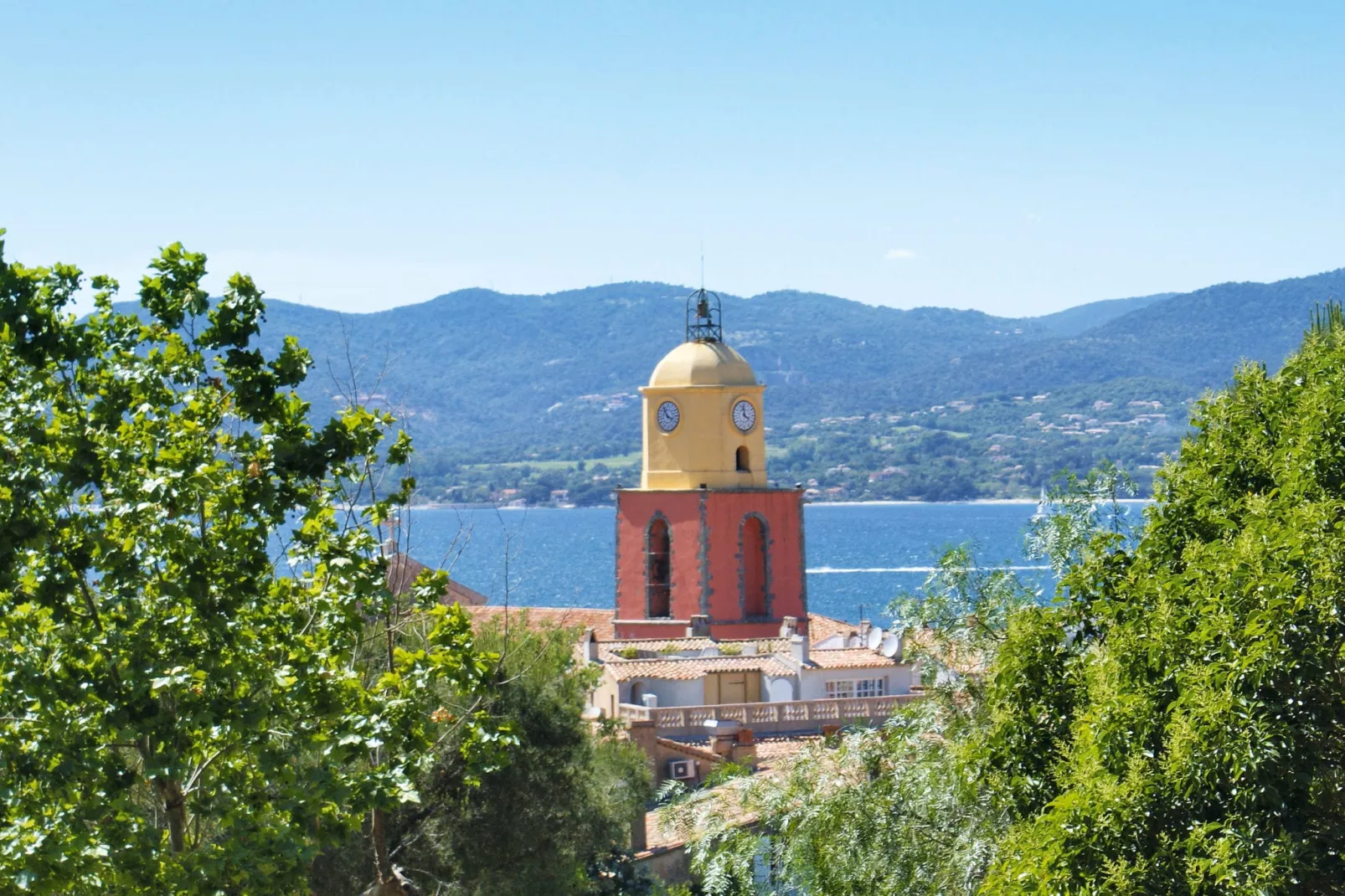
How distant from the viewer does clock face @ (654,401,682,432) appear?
114 feet

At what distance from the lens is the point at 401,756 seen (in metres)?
10.9

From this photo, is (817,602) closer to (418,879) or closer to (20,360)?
(418,879)

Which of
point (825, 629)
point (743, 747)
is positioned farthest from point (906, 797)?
point (825, 629)

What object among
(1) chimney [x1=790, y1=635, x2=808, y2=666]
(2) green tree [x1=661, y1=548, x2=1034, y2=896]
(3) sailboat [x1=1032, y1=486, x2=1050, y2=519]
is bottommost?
(1) chimney [x1=790, y1=635, x2=808, y2=666]

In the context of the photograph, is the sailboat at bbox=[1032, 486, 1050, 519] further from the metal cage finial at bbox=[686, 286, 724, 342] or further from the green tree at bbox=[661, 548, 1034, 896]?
the metal cage finial at bbox=[686, 286, 724, 342]

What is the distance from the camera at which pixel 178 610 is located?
10.3m

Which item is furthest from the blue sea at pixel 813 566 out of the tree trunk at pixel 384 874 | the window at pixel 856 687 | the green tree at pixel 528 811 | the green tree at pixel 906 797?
the tree trunk at pixel 384 874

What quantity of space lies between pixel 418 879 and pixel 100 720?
9013 mm

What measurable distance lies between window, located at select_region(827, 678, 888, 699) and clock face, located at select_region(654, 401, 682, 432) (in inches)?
254

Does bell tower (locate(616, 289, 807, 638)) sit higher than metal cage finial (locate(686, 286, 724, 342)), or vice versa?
metal cage finial (locate(686, 286, 724, 342))

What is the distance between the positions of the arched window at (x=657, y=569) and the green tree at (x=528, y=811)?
13004mm

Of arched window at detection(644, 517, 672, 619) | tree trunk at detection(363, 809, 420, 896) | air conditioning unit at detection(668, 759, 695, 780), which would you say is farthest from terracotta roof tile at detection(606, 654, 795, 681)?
tree trunk at detection(363, 809, 420, 896)

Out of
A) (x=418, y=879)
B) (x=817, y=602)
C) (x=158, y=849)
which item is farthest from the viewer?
(x=817, y=602)

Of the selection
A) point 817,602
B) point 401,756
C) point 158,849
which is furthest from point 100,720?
point 817,602
